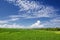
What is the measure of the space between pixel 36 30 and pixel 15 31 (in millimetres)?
1420

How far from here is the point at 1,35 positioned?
9781 mm

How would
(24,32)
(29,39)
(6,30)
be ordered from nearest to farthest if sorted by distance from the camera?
(29,39)
(24,32)
(6,30)

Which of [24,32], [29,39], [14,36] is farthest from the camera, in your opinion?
[24,32]

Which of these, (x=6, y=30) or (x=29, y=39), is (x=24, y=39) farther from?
(x=6, y=30)

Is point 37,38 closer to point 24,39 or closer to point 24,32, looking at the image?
point 24,39

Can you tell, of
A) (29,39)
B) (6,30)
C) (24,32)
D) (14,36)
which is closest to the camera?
(29,39)

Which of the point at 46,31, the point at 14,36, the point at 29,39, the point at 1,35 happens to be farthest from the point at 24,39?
the point at 46,31

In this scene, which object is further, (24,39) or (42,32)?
(42,32)

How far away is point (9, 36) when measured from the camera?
9555 millimetres

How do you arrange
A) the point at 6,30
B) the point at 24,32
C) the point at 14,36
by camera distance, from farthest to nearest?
the point at 6,30 < the point at 24,32 < the point at 14,36

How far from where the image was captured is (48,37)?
30.7 ft

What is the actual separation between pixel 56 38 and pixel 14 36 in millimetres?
2481

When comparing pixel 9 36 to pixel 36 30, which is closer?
pixel 9 36

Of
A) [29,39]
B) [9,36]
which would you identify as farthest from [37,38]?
[9,36]
